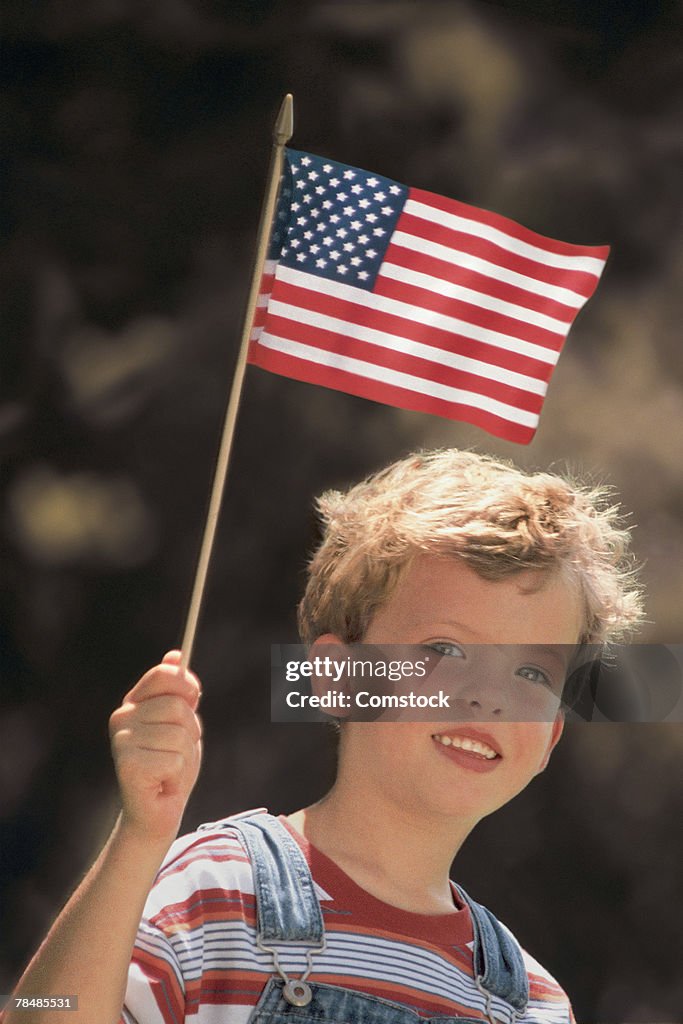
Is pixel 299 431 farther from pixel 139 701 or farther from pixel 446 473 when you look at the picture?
pixel 139 701

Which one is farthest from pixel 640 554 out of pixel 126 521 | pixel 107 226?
pixel 107 226

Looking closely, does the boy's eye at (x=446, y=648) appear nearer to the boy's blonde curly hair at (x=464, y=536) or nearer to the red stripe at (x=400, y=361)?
the boy's blonde curly hair at (x=464, y=536)

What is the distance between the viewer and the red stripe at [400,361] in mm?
1246

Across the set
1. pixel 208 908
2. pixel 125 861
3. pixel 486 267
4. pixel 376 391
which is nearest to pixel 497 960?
pixel 208 908

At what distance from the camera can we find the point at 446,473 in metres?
1.27

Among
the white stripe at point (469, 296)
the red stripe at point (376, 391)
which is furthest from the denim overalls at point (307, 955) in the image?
the white stripe at point (469, 296)

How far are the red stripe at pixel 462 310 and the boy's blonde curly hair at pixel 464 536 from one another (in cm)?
→ 12

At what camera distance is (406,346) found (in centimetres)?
127

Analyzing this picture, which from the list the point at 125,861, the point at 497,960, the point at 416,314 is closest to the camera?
the point at 125,861

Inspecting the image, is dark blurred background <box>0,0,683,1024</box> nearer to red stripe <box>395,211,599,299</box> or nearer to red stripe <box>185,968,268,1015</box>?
red stripe <box>395,211,599,299</box>

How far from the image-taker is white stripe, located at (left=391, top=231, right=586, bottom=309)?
4.17ft

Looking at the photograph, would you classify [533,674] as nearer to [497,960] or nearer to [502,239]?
[497,960]

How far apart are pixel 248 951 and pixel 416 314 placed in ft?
1.83

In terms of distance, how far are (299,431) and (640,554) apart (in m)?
0.33
